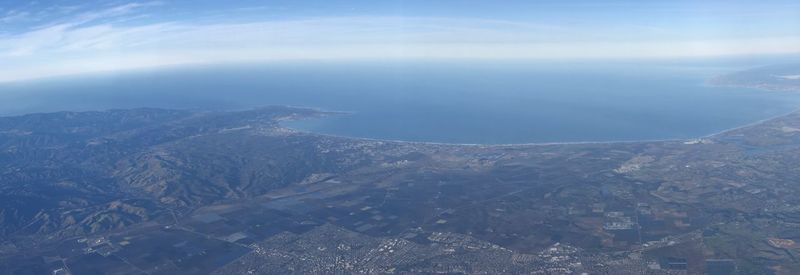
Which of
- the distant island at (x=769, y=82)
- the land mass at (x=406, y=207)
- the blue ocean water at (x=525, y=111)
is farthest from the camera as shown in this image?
the distant island at (x=769, y=82)

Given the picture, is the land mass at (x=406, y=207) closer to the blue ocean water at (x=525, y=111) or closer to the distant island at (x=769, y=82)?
the blue ocean water at (x=525, y=111)

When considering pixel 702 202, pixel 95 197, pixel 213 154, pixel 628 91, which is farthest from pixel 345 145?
pixel 628 91

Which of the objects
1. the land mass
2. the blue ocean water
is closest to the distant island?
the blue ocean water

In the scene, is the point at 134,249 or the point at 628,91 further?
the point at 628,91

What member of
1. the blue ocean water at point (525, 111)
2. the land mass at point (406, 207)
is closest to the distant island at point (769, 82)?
the blue ocean water at point (525, 111)

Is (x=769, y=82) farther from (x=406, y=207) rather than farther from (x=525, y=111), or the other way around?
(x=406, y=207)

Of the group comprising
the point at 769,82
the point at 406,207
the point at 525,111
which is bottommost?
the point at 406,207

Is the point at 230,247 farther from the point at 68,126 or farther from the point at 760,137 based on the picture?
the point at 68,126

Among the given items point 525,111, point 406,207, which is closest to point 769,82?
point 525,111
